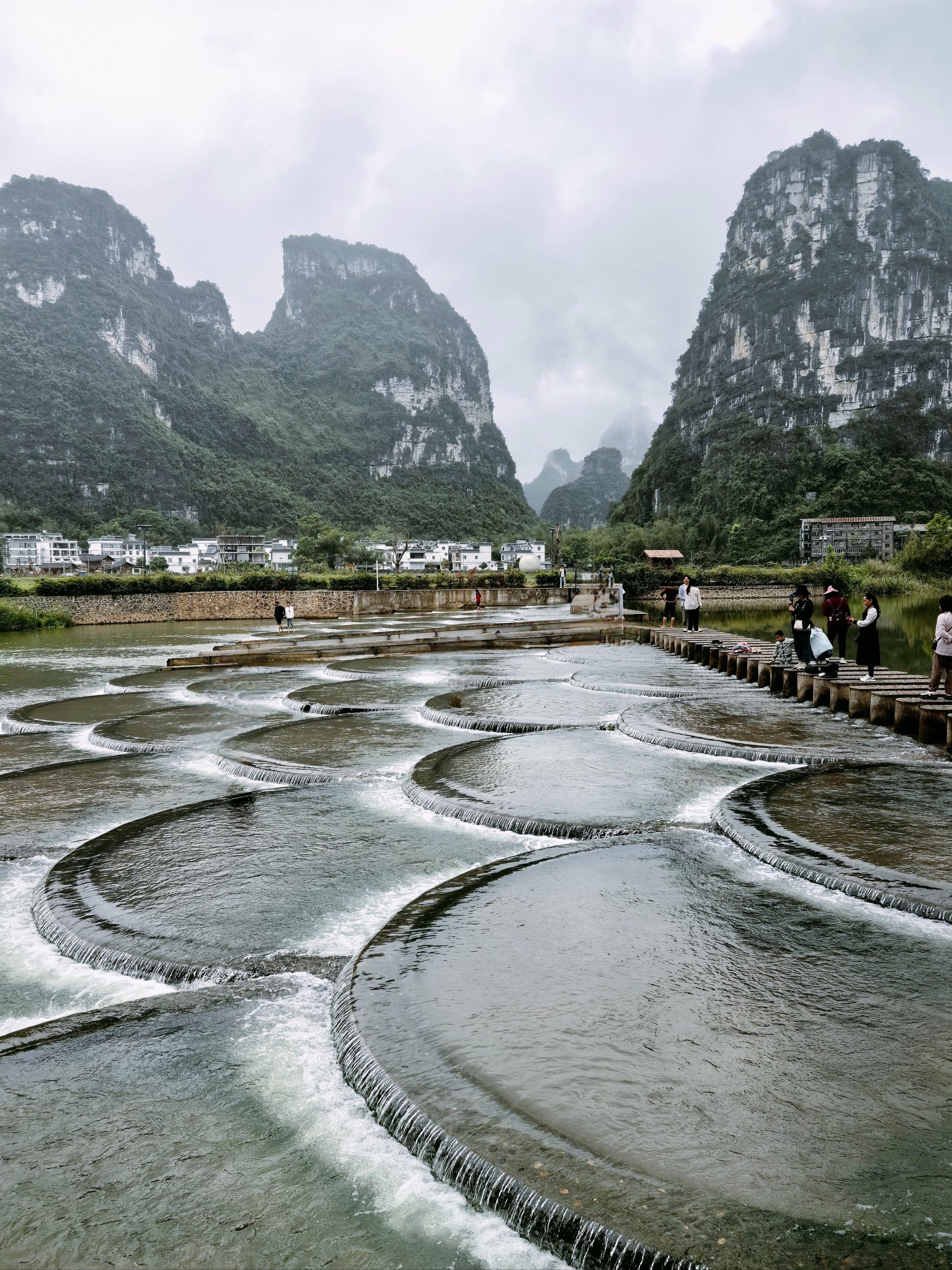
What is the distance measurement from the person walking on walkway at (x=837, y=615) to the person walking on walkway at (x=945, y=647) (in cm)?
295

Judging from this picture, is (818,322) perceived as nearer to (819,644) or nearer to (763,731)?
(819,644)

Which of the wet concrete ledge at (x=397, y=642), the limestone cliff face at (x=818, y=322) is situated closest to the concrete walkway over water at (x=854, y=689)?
the wet concrete ledge at (x=397, y=642)

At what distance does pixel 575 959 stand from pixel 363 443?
167070mm

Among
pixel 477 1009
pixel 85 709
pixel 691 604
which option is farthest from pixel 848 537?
pixel 477 1009

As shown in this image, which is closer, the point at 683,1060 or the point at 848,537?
the point at 683,1060

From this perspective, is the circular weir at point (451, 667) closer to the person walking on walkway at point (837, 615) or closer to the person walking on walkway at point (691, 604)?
the person walking on walkway at point (691, 604)

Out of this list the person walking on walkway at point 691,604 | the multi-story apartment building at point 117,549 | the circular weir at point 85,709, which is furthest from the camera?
the multi-story apartment building at point 117,549

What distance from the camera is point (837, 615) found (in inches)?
564

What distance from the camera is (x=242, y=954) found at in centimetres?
497

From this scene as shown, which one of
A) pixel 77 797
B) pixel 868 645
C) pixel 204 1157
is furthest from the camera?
pixel 868 645

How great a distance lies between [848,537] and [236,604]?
73765 mm

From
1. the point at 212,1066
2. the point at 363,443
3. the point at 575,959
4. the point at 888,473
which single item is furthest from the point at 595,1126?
the point at 363,443

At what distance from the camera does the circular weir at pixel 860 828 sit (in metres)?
5.50

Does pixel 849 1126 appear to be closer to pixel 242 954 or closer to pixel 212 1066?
pixel 212 1066
